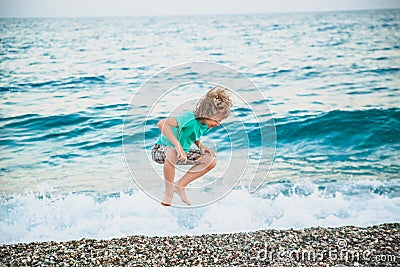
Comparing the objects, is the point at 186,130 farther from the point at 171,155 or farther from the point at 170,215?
the point at 170,215

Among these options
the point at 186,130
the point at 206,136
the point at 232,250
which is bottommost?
the point at 206,136

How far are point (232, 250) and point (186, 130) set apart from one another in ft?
5.18

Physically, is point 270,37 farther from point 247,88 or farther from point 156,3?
point 247,88

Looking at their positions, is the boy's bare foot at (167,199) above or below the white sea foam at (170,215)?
above

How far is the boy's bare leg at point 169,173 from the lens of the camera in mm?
2566

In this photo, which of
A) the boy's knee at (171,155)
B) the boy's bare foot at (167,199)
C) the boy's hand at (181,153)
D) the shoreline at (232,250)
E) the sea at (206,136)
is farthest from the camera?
the sea at (206,136)

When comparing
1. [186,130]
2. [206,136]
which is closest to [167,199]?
[186,130]

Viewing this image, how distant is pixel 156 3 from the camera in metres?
17.0

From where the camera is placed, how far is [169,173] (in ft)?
8.77

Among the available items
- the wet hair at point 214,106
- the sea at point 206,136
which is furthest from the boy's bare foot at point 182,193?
the wet hair at point 214,106

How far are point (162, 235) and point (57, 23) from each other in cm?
1986

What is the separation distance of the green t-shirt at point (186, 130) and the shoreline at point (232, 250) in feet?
4.29

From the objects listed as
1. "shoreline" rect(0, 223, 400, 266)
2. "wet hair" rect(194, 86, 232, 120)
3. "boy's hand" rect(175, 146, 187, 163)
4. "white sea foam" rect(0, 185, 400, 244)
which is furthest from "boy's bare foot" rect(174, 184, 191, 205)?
"white sea foam" rect(0, 185, 400, 244)

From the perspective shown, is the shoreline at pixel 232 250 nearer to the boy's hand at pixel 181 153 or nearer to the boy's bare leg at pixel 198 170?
the boy's bare leg at pixel 198 170
